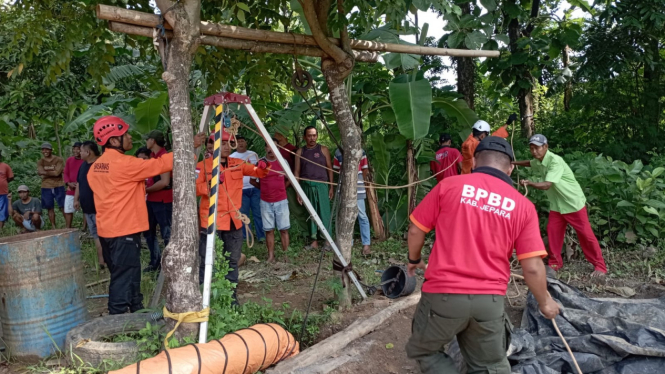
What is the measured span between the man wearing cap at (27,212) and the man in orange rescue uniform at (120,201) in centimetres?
636

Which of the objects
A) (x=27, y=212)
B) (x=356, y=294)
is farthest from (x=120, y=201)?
(x=27, y=212)

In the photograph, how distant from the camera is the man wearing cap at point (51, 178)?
10211mm

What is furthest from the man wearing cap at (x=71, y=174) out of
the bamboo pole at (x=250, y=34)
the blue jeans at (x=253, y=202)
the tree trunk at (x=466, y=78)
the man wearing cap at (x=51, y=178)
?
the tree trunk at (x=466, y=78)

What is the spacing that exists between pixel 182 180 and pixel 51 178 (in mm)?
7763

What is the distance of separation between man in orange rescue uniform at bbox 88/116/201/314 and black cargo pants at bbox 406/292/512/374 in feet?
8.28

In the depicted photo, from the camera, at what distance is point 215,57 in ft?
20.1

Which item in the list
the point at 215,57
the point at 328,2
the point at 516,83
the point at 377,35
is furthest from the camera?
the point at 516,83

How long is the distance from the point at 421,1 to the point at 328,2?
3.03 feet

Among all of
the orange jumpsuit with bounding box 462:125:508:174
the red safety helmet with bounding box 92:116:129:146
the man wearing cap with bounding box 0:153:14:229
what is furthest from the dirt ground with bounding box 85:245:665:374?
the man wearing cap with bounding box 0:153:14:229

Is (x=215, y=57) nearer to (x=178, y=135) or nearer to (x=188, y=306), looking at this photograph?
(x=178, y=135)

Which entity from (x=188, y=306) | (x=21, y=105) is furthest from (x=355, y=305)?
(x=21, y=105)

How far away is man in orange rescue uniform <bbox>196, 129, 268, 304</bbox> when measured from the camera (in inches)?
197

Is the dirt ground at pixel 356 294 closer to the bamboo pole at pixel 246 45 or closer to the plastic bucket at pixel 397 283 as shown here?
the plastic bucket at pixel 397 283

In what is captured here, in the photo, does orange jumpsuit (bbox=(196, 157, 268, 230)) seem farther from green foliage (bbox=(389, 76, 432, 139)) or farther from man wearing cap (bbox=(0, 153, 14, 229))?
man wearing cap (bbox=(0, 153, 14, 229))
